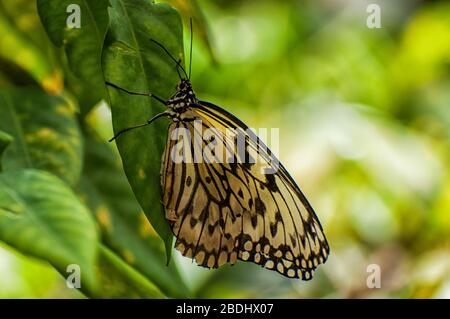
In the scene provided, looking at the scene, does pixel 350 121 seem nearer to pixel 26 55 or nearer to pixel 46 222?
pixel 26 55

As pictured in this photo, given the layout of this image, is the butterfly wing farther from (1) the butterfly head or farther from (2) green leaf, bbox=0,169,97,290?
(2) green leaf, bbox=0,169,97,290

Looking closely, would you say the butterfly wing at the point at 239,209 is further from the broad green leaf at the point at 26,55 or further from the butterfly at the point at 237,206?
the broad green leaf at the point at 26,55

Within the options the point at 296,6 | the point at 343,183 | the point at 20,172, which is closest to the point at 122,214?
the point at 20,172

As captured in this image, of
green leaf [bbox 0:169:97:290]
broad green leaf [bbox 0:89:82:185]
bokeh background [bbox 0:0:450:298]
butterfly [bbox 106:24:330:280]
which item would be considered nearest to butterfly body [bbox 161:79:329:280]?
butterfly [bbox 106:24:330:280]

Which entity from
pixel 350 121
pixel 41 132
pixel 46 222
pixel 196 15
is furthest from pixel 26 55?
pixel 350 121

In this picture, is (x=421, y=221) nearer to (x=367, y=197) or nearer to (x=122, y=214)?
(x=367, y=197)

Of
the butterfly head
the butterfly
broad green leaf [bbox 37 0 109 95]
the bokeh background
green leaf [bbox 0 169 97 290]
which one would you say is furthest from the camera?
the bokeh background

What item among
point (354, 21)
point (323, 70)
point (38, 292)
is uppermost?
point (354, 21)
